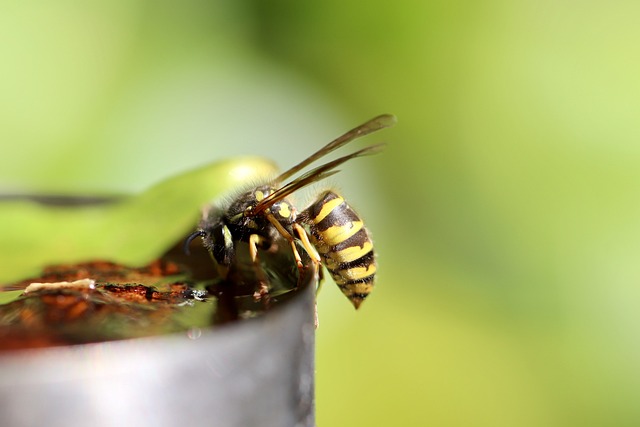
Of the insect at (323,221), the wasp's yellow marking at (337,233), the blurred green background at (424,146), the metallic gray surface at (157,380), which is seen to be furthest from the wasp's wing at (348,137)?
the blurred green background at (424,146)

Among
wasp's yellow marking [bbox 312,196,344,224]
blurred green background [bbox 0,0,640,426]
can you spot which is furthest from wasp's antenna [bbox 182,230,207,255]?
blurred green background [bbox 0,0,640,426]

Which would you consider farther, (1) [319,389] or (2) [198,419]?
(1) [319,389]

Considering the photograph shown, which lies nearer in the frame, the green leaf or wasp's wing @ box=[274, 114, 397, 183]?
the green leaf

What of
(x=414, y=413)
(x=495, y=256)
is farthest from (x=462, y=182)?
(x=414, y=413)

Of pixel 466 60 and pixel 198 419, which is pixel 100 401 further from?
pixel 466 60

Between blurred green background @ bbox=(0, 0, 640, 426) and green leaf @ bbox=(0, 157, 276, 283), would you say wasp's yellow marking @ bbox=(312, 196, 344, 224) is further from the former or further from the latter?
blurred green background @ bbox=(0, 0, 640, 426)

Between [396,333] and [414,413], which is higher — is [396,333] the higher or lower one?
the higher one

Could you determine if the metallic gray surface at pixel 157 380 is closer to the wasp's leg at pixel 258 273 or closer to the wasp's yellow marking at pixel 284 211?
the wasp's leg at pixel 258 273
